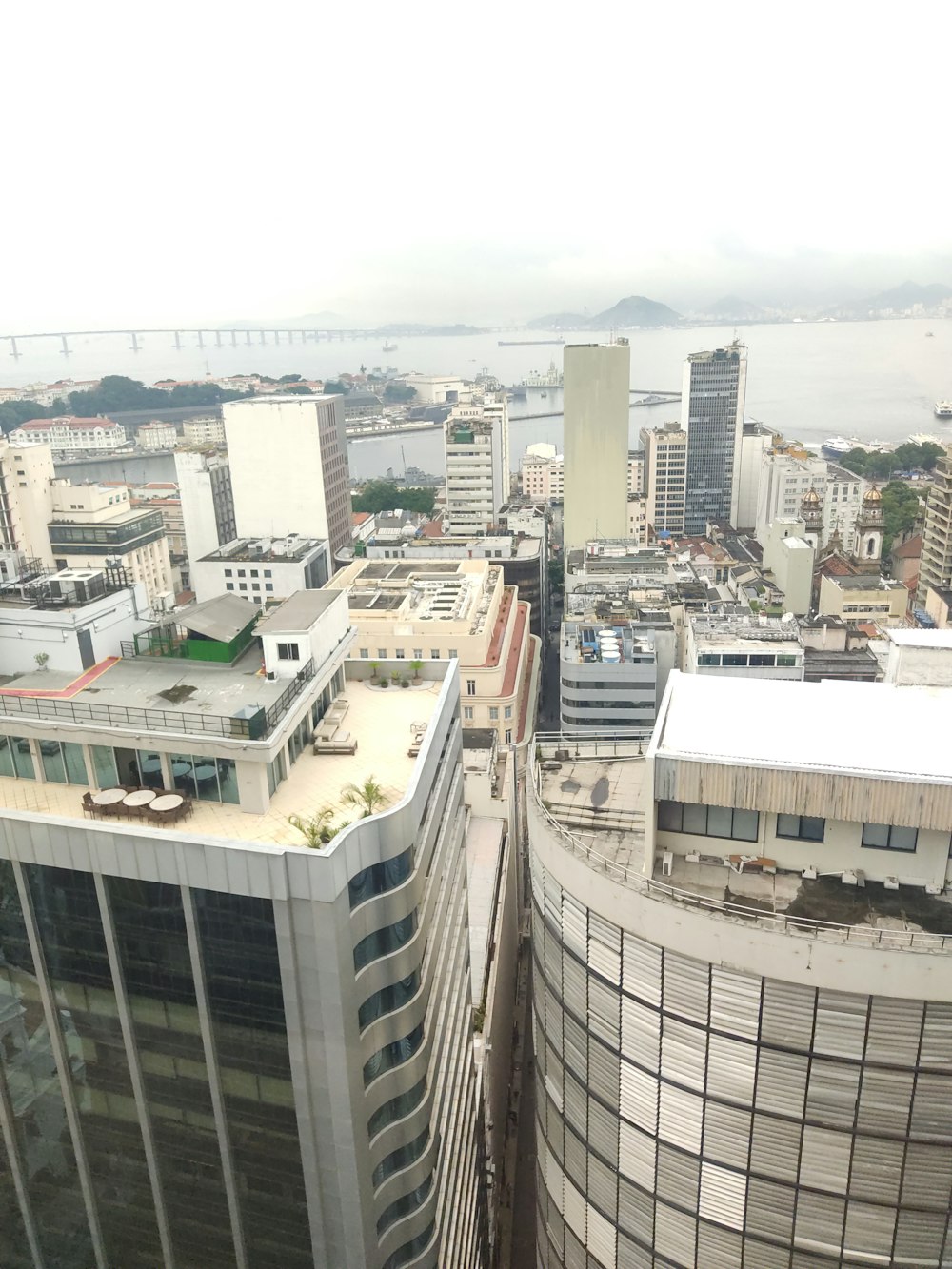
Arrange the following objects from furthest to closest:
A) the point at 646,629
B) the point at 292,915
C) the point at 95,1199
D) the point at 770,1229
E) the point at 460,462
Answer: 1. the point at 460,462
2. the point at 646,629
3. the point at 95,1199
4. the point at 292,915
5. the point at 770,1229

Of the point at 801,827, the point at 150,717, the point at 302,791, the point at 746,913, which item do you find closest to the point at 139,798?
the point at 150,717

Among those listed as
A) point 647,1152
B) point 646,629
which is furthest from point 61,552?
point 647,1152

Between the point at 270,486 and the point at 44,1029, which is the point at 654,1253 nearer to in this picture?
the point at 44,1029

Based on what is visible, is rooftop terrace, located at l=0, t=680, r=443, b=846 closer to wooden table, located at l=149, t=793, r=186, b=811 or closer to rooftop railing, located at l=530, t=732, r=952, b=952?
wooden table, located at l=149, t=793, r=186, b=811

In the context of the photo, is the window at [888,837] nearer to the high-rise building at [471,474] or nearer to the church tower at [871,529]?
the church tower at [871,529]

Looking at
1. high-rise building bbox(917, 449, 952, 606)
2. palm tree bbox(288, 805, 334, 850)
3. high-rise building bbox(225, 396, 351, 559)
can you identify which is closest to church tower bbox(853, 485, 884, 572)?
high-rise building bbox(917, 449, 952, 606)
